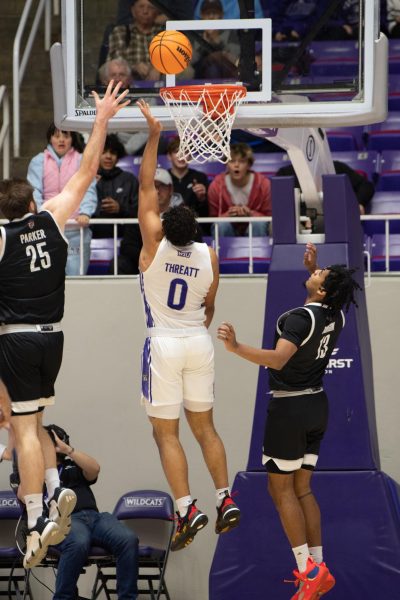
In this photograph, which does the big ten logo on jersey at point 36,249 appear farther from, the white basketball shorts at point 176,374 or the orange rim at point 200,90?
the orange rim at point 200,90

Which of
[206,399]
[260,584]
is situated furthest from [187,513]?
[260,584]

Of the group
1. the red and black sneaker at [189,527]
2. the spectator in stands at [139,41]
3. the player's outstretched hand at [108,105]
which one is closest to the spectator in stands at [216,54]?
the spectator in stands at [139,41]

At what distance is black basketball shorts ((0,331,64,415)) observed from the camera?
26.2 feet

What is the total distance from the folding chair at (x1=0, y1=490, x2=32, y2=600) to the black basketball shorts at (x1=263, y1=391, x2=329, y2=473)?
2.89m

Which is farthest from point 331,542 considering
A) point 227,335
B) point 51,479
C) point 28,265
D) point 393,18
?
point 393,18

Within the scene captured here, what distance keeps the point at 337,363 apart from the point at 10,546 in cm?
328

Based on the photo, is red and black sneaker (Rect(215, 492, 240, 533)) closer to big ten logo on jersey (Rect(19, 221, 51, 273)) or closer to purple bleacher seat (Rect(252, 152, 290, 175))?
big ten logo on jersey (Rect(19, 221, 51, 273))

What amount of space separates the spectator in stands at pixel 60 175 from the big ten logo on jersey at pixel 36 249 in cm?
376

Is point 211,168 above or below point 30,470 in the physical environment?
above

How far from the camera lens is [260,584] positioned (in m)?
9.75

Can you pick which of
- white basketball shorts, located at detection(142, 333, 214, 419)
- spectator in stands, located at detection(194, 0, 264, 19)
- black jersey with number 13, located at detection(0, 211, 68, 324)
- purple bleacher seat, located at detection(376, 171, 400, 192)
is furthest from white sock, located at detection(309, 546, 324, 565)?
purple bleacher seat, located at detection(376, 171, 400, 192)

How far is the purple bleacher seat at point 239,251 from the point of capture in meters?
12.2

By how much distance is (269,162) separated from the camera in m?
13.6

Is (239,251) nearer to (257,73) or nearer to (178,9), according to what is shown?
(178,9)
